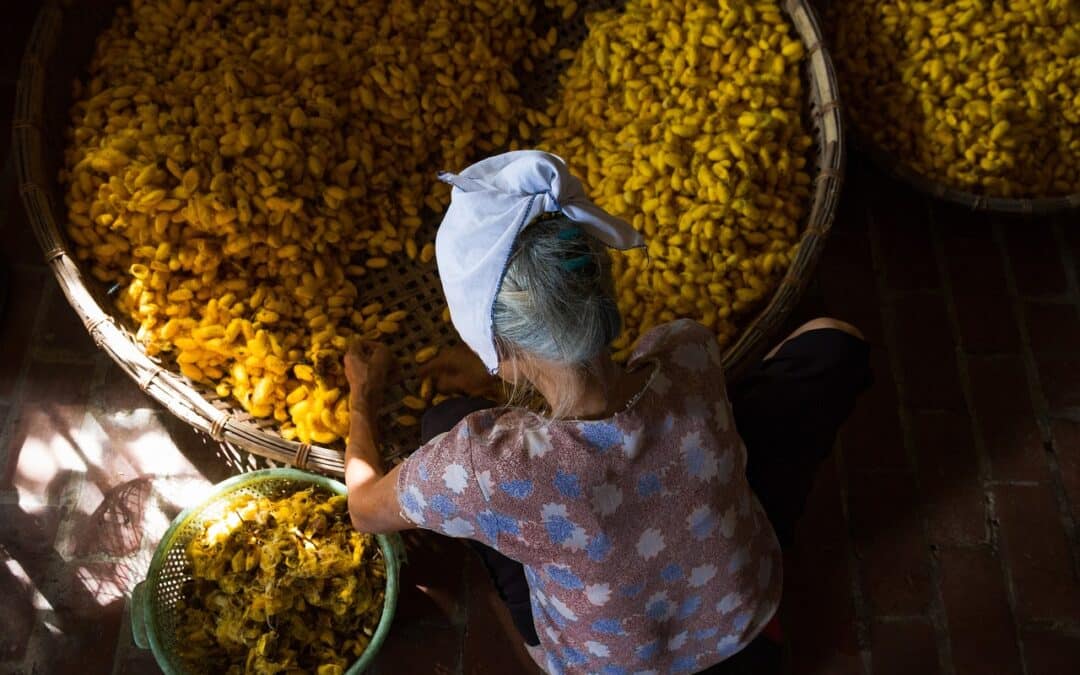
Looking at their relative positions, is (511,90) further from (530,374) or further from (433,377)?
(530,374)

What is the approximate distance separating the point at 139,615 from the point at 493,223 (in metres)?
1.07

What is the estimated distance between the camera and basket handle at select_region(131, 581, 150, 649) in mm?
1529

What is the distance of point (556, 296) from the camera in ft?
3.20

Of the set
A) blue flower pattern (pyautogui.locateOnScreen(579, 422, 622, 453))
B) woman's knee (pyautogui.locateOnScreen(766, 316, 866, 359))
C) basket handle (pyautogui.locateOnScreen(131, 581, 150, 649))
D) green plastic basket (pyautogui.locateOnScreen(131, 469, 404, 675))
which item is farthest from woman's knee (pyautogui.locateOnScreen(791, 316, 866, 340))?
basket handle (pyautogui.locateOnScreen(131, 581, 150, 649))

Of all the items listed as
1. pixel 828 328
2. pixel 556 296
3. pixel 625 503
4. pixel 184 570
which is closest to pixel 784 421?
pixel 828 328

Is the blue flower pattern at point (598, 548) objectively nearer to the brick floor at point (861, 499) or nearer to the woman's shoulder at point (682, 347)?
the woman's shoulder at point (682, 347)

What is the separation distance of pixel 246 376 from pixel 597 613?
0.85 m

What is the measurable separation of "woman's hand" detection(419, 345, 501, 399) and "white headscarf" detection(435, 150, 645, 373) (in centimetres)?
64

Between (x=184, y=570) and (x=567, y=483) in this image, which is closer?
(x=567, y=483)

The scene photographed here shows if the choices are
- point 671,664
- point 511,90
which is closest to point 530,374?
point 671,664

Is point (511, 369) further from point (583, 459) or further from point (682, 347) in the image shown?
point (682, 347)

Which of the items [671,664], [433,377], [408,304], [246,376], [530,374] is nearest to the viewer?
[530,374]

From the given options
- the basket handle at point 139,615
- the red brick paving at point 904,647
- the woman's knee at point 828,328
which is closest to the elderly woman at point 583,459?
the woman's knee at point 828,328

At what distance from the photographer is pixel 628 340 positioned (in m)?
1.74
